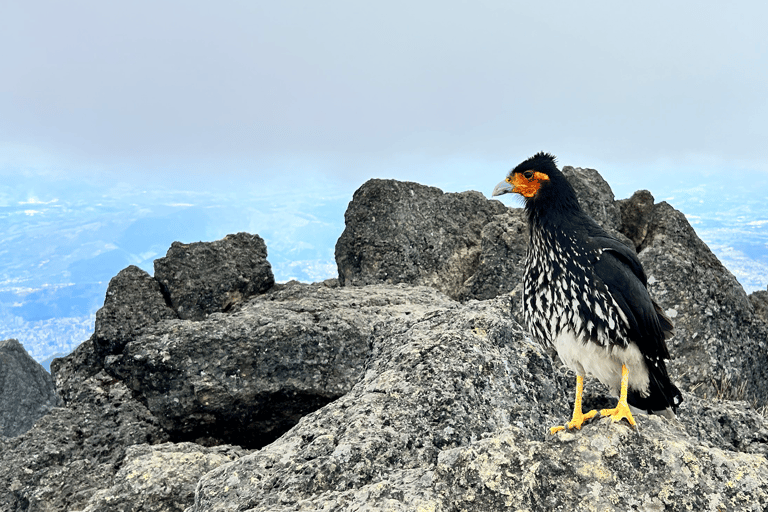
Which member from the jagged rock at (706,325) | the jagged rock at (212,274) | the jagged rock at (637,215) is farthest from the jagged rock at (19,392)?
the jagged rock at (637,215)

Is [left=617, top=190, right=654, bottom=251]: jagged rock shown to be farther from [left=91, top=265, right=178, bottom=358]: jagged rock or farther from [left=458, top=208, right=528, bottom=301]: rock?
[left=91, top=265, right=178, bottom=358]: jagged rock

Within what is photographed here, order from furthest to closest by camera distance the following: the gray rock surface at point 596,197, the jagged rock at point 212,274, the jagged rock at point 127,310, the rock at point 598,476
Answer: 1. the gray rock surface at point 596,197
2. the jagged rock at point 212,274
3. the jagged rock at point 127,310
4. the rock at point 598,476

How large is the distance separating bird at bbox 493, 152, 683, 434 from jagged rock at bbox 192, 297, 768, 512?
0.58 meters

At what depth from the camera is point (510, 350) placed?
221 inches

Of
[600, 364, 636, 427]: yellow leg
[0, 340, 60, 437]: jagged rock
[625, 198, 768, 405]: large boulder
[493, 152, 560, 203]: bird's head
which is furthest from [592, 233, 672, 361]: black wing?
[0, 340, 60, 437]: jagged rock

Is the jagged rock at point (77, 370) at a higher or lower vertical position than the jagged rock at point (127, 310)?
lower

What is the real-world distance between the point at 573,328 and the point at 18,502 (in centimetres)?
767

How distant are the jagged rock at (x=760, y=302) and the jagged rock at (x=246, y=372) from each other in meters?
12.2

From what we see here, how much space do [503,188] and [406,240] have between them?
7.41 meters

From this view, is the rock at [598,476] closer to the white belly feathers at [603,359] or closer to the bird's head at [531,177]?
the white belly feathers at [603,359]

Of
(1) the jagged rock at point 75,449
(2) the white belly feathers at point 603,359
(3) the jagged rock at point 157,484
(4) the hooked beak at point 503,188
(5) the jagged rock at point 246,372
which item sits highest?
(4) the hooked beak at point 503,188

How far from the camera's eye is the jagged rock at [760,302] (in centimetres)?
1392

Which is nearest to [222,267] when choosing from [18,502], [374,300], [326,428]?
[374,300]

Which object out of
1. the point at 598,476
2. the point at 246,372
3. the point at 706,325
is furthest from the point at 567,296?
the point at 706,325
